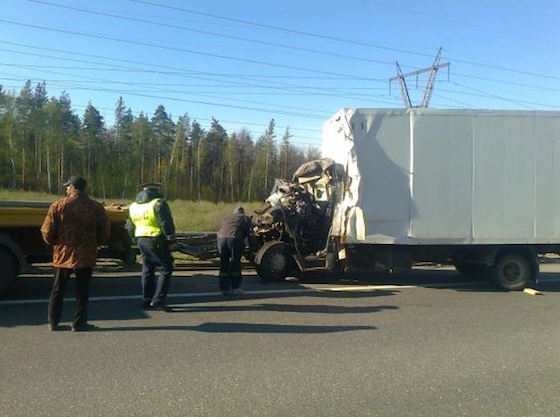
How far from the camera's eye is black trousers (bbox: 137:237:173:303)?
324 inches

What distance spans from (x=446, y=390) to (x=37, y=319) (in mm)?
5198

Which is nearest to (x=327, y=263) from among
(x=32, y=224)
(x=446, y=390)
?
(x=32, y=224)

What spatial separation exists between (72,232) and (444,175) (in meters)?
6.85

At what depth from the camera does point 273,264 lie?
11109 mm

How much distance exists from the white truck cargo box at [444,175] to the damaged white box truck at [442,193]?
0.06ft

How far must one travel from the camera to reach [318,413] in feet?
14.6

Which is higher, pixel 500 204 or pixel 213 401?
pixel 500 204

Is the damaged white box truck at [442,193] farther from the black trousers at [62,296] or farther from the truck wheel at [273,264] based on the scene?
the black trousers at [62,296]

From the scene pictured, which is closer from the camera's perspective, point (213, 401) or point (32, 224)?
point (213, 401)

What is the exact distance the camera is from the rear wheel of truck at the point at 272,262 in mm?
11039

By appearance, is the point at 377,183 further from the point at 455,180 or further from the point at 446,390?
the point at 446,390

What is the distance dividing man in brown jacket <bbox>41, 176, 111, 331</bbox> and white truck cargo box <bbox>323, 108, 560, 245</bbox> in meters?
5.12

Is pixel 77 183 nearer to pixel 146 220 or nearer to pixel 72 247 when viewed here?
pixel 72 247

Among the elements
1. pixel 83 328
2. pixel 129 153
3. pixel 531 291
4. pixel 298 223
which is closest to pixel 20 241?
pixel 83 328
